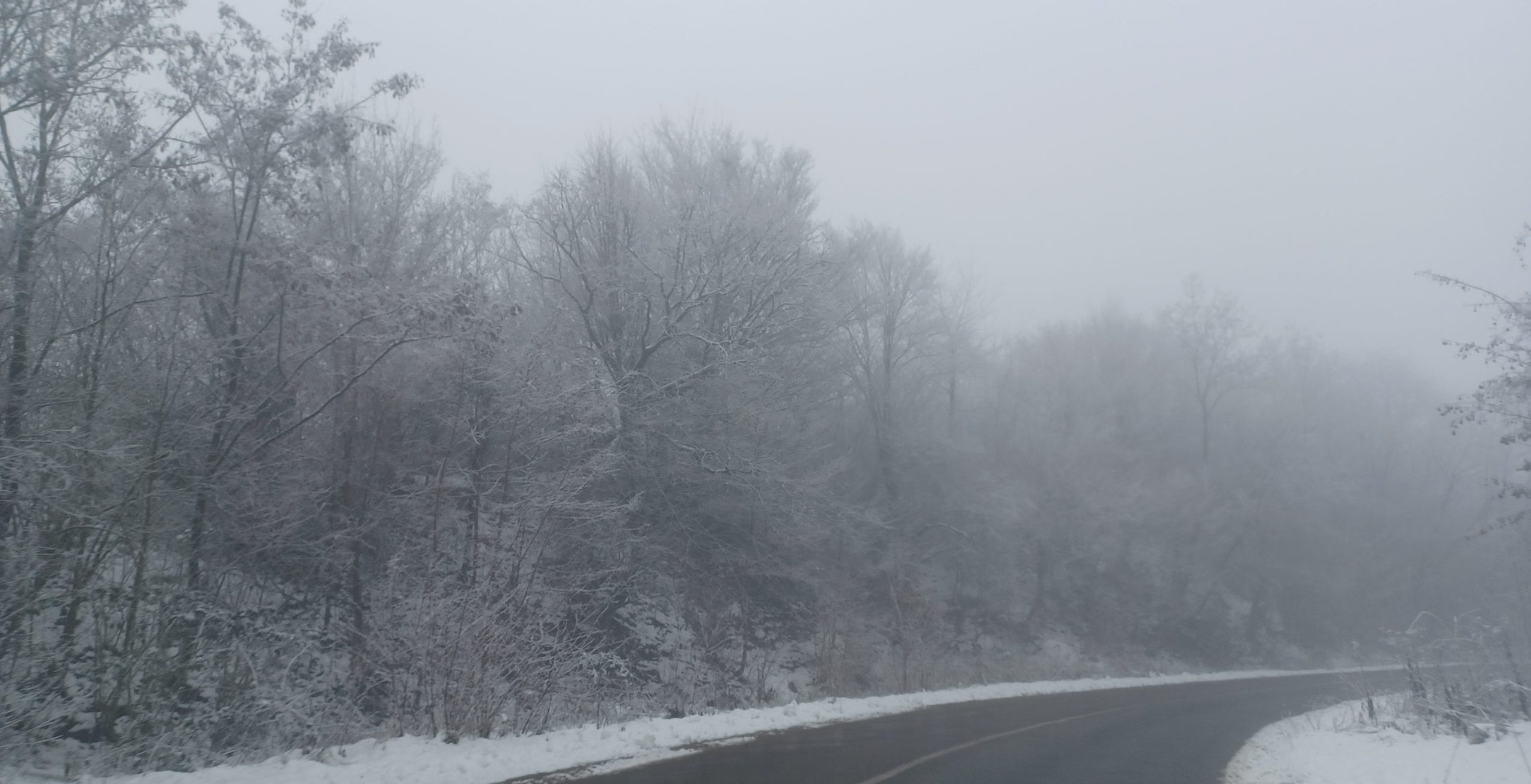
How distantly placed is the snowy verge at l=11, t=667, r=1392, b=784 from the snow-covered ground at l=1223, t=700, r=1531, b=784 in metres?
5.34

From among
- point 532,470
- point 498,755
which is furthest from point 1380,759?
point 532,470

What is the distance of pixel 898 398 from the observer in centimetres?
3756

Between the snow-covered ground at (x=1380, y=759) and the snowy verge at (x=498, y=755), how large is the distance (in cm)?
534

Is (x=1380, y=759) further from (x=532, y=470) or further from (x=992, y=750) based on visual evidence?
(x=532, y=470)

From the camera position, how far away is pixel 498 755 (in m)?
9.20

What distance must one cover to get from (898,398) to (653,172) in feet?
47.2

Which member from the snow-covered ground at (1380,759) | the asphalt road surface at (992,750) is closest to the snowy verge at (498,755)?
the asphalt road surface at (992,750)

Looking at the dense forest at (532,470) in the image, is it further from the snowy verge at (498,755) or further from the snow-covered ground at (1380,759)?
the snow-covered ground at (1380,759)

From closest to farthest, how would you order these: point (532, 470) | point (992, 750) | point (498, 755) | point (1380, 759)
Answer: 1. point (498, 755)
2. point (992, 750)
3. point (1380, 759)
4. point (532, 470)

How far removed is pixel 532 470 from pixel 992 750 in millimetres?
11959

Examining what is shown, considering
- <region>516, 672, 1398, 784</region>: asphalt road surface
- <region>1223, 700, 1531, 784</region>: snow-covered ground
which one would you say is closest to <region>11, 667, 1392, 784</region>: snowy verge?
<region>516, 672, 1398, 784</region>: asphalt road surface

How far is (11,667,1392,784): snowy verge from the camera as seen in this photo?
810 cm

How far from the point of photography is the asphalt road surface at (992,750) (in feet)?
28.6

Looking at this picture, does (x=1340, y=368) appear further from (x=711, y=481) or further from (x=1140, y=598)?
(x=711, y=481)
